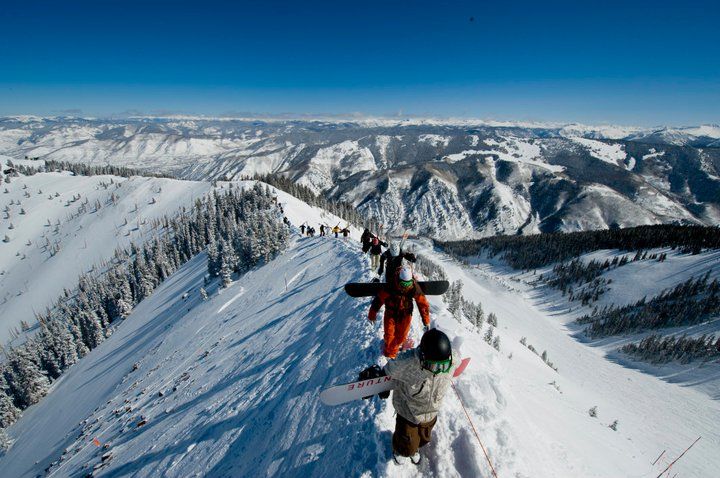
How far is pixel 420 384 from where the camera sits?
5.90 metres

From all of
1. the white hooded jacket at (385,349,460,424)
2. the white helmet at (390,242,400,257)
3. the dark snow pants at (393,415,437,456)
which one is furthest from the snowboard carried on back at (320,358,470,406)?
the white helmet at (390,242,400,257)

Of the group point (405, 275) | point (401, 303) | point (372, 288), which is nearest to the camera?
point (405, 275)

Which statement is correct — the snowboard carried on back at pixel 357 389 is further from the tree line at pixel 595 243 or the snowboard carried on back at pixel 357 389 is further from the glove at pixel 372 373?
the tree line at pixel 595 243

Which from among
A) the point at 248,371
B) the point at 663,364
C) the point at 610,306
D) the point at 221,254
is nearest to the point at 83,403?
the point at 221,254

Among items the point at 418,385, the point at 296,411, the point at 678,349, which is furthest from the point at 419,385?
the point at 678,349

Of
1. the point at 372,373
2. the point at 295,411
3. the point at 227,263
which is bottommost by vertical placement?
the point at 227,263

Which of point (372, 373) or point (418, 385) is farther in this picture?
point (372, 373)

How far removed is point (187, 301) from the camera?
51031 mm

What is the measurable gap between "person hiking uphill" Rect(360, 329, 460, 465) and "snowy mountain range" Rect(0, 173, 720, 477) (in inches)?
40.2

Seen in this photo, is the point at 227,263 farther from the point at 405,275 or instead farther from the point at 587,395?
the point at 587,395

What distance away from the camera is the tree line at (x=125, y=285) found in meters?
51.2

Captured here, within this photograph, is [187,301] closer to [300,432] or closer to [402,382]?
[300,432]

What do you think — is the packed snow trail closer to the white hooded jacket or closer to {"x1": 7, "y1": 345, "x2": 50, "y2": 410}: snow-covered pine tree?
the white hooded jacket

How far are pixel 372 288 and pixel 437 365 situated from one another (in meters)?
4.25
